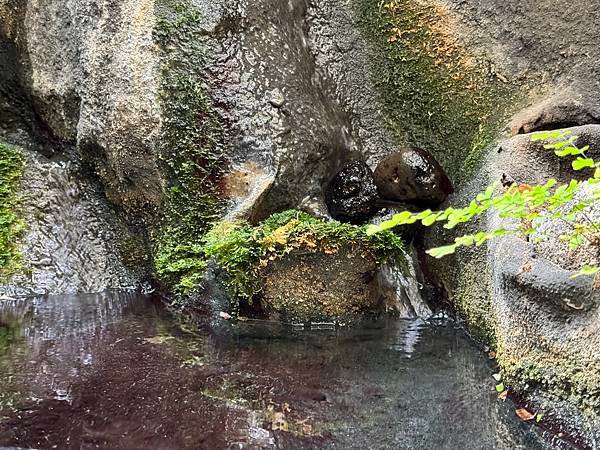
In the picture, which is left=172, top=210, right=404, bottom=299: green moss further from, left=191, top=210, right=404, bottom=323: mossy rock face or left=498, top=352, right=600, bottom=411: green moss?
left=498, top=352, right=600, bottom=411: green moss

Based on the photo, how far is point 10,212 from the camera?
17.6 ft

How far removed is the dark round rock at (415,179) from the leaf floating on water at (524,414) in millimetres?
2095

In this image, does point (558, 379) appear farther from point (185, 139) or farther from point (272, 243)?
point (185, 139)

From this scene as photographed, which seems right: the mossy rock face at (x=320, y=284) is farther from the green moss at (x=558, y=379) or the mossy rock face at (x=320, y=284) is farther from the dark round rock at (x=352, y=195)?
the green moss at (x=558, y=379)

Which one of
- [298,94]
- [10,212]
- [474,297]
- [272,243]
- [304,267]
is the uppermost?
[298,94]

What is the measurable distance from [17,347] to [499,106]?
12.4 ft

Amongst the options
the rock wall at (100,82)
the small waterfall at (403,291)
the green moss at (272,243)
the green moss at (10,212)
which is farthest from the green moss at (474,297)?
the green moss at (10,212)

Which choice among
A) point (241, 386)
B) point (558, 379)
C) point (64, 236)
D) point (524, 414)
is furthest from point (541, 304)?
point (64, 236)

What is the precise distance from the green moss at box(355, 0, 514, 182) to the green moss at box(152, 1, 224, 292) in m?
1.59

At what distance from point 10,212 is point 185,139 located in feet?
5.50

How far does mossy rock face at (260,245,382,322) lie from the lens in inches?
172

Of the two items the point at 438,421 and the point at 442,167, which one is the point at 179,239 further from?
the point at 438,421

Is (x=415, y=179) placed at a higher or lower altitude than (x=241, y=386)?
higher

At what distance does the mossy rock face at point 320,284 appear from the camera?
14.3ft
